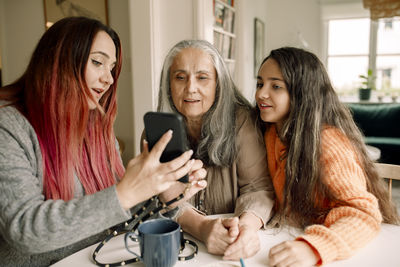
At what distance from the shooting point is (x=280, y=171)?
3.71 ft

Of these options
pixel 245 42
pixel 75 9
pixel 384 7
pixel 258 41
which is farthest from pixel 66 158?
pixel 258 41

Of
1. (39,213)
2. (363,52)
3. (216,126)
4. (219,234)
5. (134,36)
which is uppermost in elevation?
(363,52)

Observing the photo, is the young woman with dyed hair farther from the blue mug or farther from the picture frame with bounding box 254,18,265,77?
the picture frame with bounding box 254,18,265,77

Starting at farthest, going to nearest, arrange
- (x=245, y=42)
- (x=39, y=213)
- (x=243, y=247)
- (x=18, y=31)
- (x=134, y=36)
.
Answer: (x=245, y=42) < (x=18, y=31) < (x=134, y=36) < (x=243, y=247) < (x=39, y=213)

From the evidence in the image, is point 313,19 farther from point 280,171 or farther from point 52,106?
point 52,106

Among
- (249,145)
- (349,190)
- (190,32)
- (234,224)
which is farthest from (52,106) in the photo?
(190,32)

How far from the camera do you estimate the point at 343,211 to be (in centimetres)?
88

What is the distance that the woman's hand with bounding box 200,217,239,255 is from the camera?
0.82 meters

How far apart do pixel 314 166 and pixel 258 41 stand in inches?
168

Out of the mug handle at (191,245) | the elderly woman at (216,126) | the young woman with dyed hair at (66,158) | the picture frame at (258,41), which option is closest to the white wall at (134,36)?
the elderly woman at (216,126)

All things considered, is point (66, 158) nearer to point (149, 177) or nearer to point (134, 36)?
point (149, 177)

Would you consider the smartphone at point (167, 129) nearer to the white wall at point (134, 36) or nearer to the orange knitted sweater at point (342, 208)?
the orange knitted sweater at point (342, 208)

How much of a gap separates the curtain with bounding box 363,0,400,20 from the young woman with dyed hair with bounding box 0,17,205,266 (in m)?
2.42

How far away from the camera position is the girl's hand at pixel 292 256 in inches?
28.9
